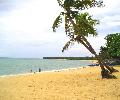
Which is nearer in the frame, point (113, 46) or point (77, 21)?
point (77, 21)

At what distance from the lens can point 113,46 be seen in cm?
7575

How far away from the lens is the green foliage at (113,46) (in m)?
75.2

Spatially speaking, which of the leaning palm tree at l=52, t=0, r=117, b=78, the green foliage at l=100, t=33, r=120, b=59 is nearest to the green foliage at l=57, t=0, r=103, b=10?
the leaning palm tree at l=52, t=0, r=117, b=78

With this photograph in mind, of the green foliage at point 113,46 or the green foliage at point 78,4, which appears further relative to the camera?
the green foliage at point 113,46

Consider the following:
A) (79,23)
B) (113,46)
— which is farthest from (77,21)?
(113,46)

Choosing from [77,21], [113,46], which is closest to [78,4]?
[77,21]

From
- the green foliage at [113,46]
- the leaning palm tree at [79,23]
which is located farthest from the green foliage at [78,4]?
the green foliage at [113,46]

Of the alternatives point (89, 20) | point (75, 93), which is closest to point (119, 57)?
point (89, 20)

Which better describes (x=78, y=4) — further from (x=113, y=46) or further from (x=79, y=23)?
(x=113, y=46)

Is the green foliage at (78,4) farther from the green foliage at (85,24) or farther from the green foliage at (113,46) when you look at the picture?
the green foliage at (113,46)

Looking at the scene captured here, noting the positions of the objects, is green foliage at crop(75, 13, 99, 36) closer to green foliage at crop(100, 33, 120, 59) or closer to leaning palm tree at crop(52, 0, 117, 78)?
leaning palm tree at crop(52, 0, 117, 78)

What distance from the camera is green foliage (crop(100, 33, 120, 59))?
7519cm

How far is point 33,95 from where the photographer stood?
20859mm

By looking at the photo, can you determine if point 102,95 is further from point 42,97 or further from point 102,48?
point 102,48
